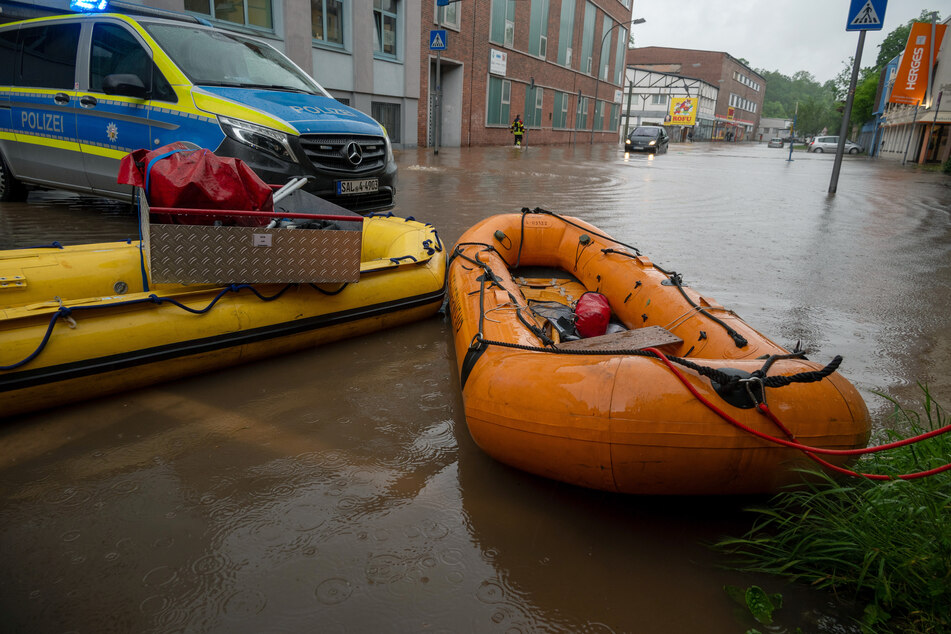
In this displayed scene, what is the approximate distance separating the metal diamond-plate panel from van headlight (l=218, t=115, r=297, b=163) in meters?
1.69

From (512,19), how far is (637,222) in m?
21.3

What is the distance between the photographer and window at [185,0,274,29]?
1197 cm

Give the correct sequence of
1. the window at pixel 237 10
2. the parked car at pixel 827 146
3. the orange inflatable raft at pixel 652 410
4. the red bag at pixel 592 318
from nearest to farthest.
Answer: the orange inflatable raft at pixel 652 410
the red bag at pixel 592 318
the window at pixel 237 10
the parked car at pixel 827 146

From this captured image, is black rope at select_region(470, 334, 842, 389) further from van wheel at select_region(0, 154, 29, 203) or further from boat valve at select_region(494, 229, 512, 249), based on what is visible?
van wheel at select_region(0, 154, 29, 203)

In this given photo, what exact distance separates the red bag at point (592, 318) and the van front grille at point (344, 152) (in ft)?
8.59

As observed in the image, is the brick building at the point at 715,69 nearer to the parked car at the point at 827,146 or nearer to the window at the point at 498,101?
the parked car at the point at 827,146

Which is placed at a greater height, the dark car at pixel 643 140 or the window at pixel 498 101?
the window at pixel 498 101

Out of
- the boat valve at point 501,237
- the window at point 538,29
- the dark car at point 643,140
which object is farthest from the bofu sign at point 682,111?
the boat valve at point 501,237

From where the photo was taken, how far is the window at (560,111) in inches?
1292

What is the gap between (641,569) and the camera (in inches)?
82.3

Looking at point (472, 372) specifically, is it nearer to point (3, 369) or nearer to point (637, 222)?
point (3, 369)

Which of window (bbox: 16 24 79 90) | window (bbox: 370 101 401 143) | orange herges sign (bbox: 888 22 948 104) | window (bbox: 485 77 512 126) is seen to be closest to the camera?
window (bbox: 16 24 79 90)

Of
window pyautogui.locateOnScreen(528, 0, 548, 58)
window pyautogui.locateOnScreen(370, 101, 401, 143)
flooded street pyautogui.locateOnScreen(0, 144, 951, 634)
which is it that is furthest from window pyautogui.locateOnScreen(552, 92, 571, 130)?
flooded street pyautogui.locateOnScreen(0, 144, 951, 634)

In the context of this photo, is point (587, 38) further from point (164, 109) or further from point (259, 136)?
point (259, 136)
